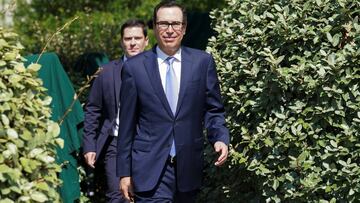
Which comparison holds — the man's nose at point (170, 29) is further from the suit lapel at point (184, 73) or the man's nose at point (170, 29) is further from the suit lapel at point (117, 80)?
the suit lapel at point (117, 80)

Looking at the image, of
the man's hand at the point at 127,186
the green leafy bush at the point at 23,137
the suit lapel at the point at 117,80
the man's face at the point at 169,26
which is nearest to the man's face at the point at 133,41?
the suit lapel at the point at 117,80

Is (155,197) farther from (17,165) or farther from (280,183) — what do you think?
(17,165)

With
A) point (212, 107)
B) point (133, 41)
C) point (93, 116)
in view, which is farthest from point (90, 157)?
point (212, 107)

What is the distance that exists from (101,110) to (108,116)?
107 mm

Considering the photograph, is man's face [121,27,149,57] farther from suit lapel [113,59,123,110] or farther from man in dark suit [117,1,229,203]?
man in dark suit [117,1,229,203]

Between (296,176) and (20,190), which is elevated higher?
(20,190)

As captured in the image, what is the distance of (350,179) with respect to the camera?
6270 mm

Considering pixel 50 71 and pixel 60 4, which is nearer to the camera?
pixel 50 71

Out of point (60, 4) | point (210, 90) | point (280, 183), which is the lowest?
point (60, 4)

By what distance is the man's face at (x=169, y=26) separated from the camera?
6.13 meters

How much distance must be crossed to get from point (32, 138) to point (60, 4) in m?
12.0

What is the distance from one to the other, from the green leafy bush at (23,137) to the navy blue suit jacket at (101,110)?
3.23 m

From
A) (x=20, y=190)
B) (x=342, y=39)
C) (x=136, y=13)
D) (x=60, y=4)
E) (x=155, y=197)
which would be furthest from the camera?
(x=60, y=4)

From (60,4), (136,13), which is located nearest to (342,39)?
(136,13)
